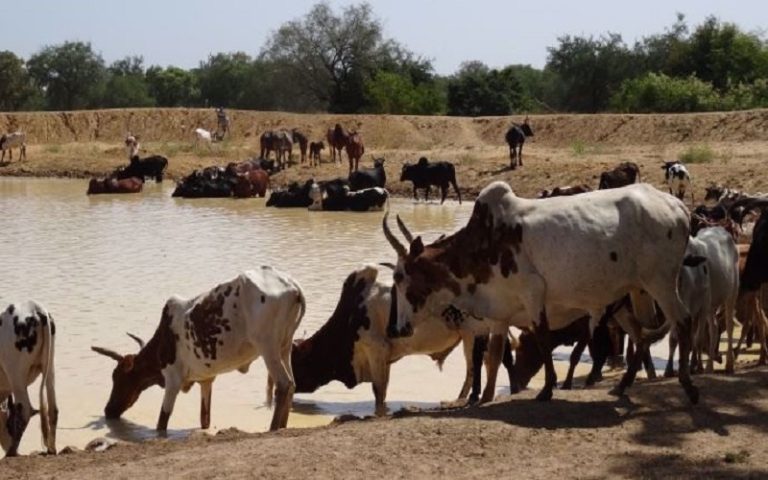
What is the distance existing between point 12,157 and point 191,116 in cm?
987

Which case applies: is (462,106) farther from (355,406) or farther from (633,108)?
(355,406)

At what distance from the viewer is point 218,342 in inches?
398

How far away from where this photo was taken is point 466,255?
906 centimetres

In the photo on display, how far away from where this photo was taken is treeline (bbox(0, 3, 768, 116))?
195ft

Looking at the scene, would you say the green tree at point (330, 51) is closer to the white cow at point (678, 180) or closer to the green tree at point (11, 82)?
the green tree at point (11, 82)

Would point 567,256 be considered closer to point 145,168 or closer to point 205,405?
point 205,405

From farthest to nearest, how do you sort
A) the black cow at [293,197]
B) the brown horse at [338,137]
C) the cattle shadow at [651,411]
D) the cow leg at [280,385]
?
the brown horse at [338,137] → the black cow at [293,197] → the cow leg at [280,385] → the cattle shadow at [651,411]

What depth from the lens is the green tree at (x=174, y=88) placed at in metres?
97.3

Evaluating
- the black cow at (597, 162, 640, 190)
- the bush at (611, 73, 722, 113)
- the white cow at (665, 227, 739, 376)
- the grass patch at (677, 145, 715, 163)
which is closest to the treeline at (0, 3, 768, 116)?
the bush at (611, 73, 722, 113)

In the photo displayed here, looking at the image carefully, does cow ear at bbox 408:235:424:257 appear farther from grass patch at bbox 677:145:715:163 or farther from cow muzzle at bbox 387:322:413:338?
grass patch at bbox 677:145:715:163

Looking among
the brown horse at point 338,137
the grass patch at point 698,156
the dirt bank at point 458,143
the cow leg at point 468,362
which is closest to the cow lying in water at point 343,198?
the dirt bank at point 458,143

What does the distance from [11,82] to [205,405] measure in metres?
72.4

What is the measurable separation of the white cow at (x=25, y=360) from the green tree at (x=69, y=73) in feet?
277

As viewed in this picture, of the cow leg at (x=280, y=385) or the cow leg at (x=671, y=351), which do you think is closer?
the cow leg at (x=671, y=351)
